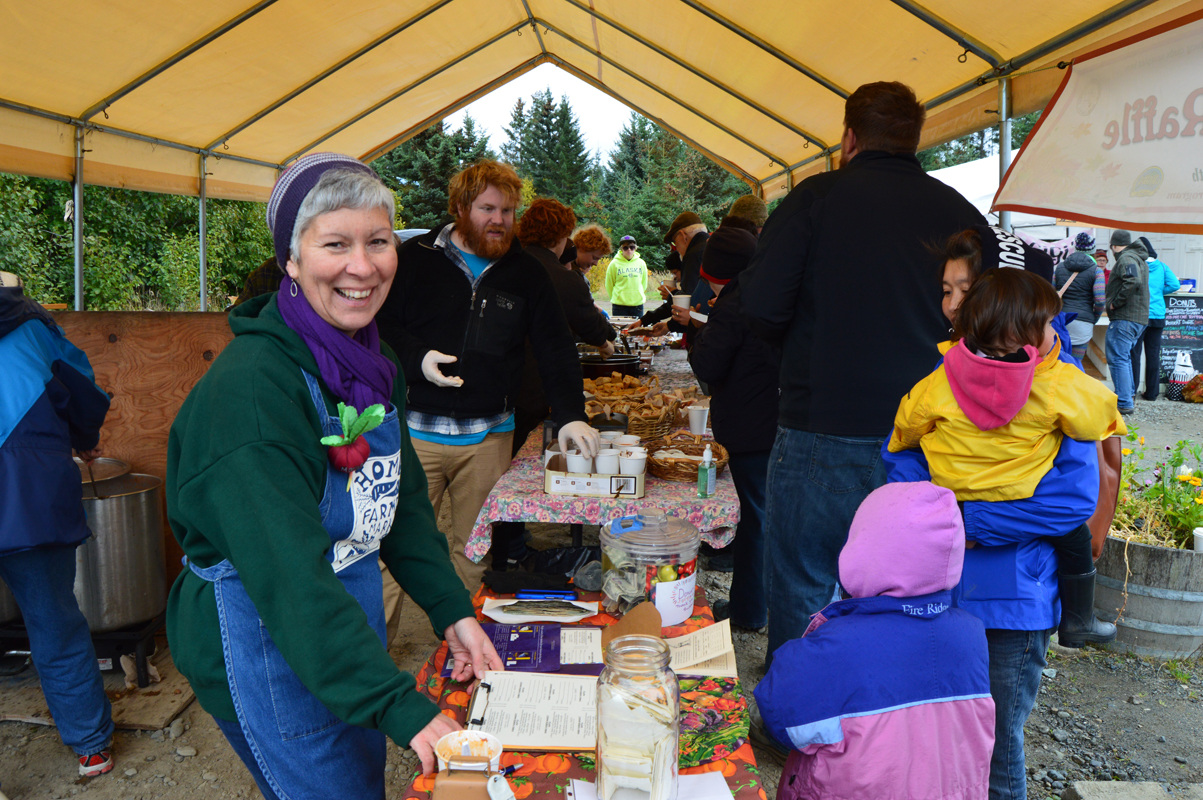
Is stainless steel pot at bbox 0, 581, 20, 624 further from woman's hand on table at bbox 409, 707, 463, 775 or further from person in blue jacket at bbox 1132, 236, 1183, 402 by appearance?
person in blue jacket at bbox 1132, 236, 1183, 402

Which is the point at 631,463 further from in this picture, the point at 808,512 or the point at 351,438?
the point at 351,438

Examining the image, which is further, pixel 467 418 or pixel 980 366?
pixel 467 418

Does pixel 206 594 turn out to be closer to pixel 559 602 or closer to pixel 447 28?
pixel 559 602

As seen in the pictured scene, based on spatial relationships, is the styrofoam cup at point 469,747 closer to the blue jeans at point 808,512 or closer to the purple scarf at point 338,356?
the purple scarf at point 338,356

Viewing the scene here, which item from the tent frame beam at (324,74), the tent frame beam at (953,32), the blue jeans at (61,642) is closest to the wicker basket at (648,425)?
the blue jeans at (61,642)

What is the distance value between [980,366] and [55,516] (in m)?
2.84

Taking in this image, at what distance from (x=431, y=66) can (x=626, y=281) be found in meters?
4.06

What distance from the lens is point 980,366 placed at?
1731 millimetres

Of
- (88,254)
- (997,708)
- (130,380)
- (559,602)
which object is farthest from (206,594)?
(88,254)

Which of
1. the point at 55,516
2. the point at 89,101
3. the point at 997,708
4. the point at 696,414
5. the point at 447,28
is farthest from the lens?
the point at 447,28

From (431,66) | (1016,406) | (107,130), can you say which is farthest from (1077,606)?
(431,66)

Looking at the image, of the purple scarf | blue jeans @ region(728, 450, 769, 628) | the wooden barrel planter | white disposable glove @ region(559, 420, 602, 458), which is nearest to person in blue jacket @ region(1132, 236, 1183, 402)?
the wooden barrel planter

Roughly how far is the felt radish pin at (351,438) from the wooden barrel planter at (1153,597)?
3.32 m

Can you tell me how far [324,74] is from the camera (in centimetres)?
640
